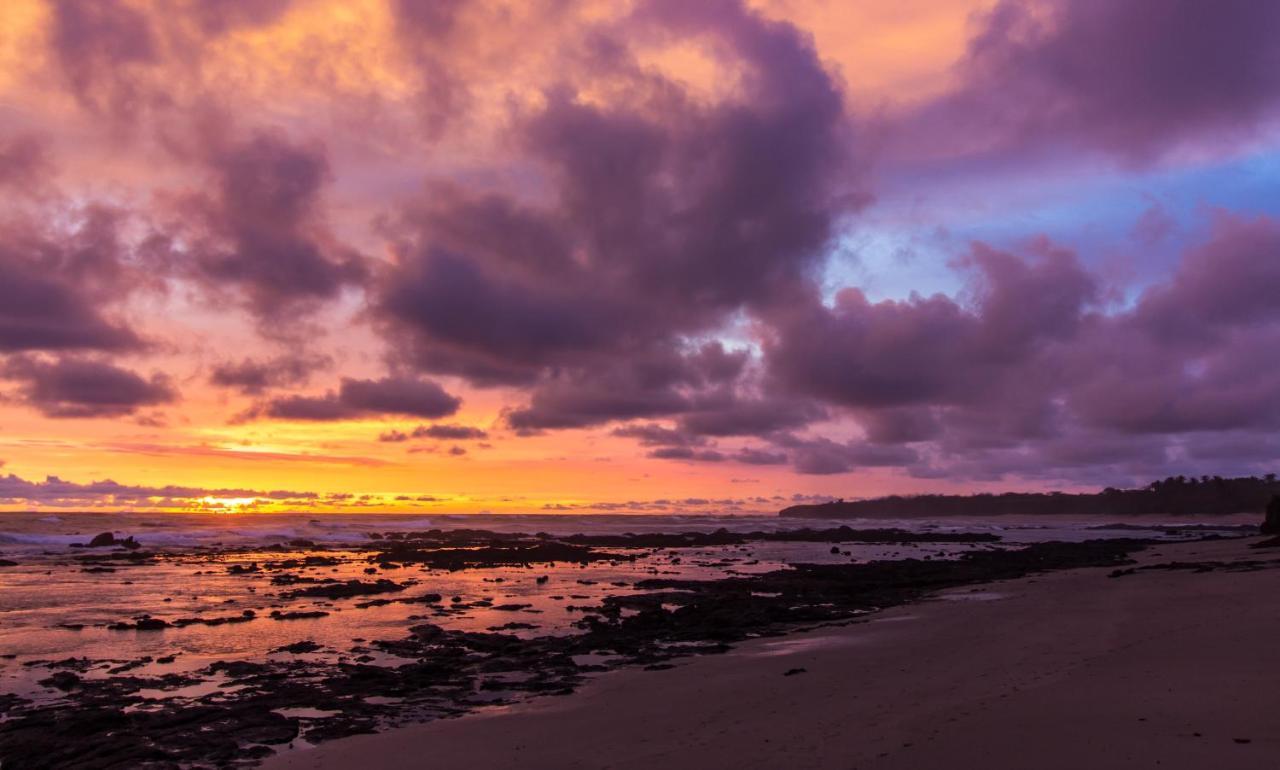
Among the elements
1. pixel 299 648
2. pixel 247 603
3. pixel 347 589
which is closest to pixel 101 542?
pixel 347 589

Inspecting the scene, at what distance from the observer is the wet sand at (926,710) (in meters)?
8.98

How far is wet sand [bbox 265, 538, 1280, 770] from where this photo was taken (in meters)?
8.98

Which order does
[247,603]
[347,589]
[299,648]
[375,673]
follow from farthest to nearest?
[347,589] < [247,603] < [299,648] < [375,673]

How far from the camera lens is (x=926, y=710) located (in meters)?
11.2

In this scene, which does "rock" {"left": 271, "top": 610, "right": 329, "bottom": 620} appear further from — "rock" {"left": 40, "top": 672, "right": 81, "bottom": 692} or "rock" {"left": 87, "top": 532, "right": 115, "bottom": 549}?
"rock" {"left": 87, "top": 532, "right": 115, "bottom": 549}

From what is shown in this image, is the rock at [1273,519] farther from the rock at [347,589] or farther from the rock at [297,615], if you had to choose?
the rock at [297,615]

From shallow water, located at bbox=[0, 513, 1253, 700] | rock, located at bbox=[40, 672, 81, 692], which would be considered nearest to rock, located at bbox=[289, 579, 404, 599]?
shallow water, located at bbox=[0, 513, 1253, 700]

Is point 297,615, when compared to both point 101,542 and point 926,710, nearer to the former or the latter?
point 926,710

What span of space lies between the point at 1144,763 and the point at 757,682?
7556 mm

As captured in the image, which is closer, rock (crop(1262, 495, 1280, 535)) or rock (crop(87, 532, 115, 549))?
rock (crop(1262, 495, 1280, 535))

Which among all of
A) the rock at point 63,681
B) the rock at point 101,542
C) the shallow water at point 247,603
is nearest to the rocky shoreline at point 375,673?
the rock at point 63,681

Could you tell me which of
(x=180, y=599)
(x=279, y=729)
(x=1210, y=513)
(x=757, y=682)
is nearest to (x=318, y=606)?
(x=180, y=599)

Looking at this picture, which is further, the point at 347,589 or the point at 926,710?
the point at 347,589

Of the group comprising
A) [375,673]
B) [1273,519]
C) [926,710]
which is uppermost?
[1273,519]
